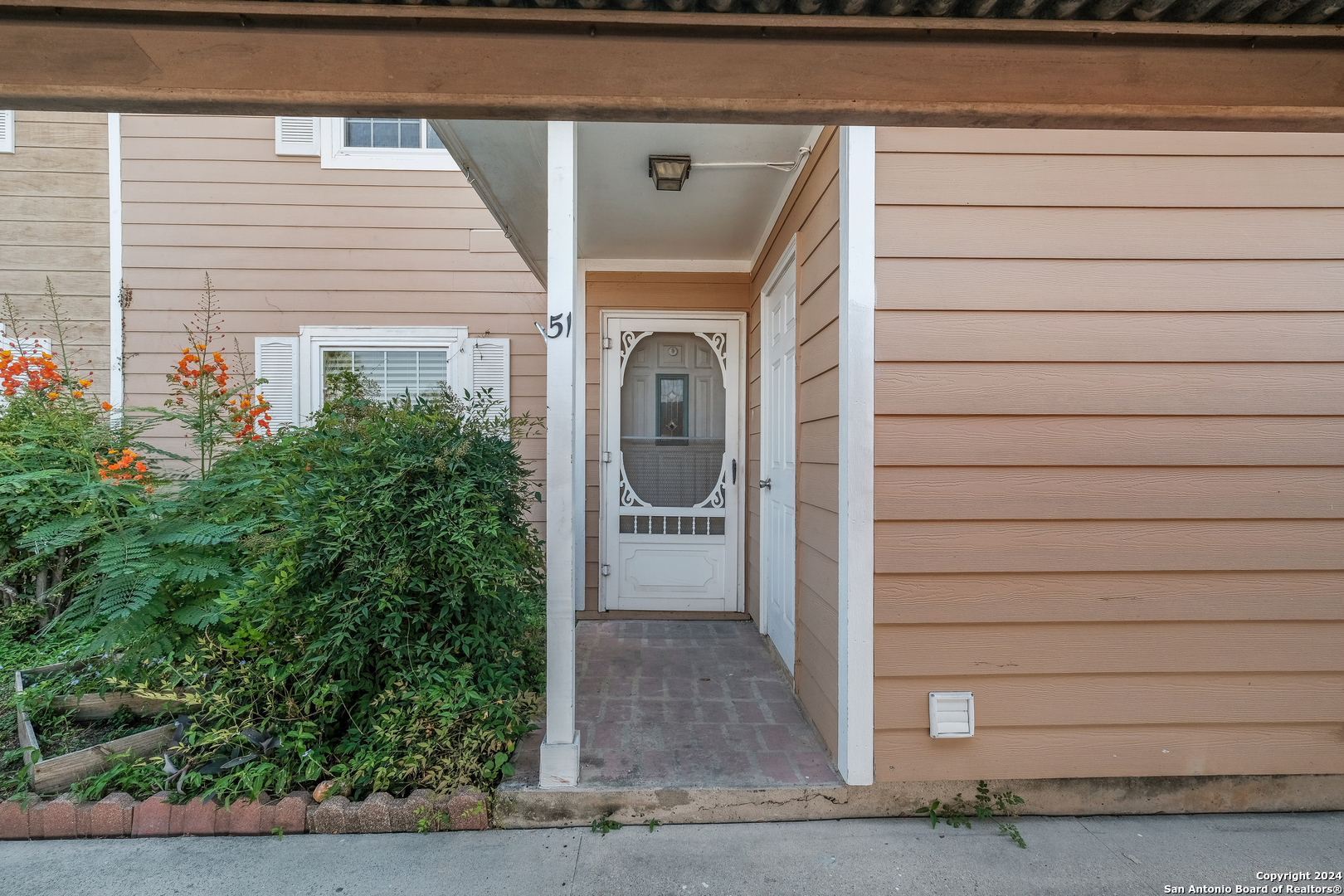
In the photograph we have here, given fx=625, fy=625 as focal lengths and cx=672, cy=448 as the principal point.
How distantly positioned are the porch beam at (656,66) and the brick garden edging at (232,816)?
188 cm

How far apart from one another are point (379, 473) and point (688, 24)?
1611mm

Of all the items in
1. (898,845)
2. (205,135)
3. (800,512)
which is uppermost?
(205,135)

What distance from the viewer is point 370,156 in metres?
4.04

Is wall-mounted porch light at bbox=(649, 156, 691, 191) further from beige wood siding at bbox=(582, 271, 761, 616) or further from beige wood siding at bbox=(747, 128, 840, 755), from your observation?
beige wood siding at bbox=(582, 271, 761, 616)

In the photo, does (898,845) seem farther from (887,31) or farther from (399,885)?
(887,31)

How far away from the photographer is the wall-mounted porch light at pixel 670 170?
254 cm

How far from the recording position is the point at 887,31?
1.12m

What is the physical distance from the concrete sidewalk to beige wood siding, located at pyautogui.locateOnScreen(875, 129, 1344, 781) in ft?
0.69

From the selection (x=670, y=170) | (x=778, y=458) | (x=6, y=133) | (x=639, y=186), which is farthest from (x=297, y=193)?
(x=778, y=458)

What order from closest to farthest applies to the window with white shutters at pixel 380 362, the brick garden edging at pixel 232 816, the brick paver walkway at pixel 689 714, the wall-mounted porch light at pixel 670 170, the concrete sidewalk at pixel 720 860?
1. the concrete sidewalk at pixel 720 860
2. the brick garden edging at pixel 232 816
3. the brick paver walkway at pixel 689 714
4. the wall-mounted porch light at pixel 670 170
5. the window with white shutters at pixel 380 362

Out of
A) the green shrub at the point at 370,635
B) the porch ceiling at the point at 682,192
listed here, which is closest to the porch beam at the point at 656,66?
the porch ceiling at the point at 682,192

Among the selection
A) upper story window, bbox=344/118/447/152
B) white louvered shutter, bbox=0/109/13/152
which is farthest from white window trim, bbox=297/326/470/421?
white louvered shutter, bbox=0/109/13/152

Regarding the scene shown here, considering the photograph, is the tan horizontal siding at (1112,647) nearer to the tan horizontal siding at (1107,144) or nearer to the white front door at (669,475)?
the tan horizontal siding at (1107,144)

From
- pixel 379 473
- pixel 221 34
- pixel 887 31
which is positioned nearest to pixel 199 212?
pixel 379 473
